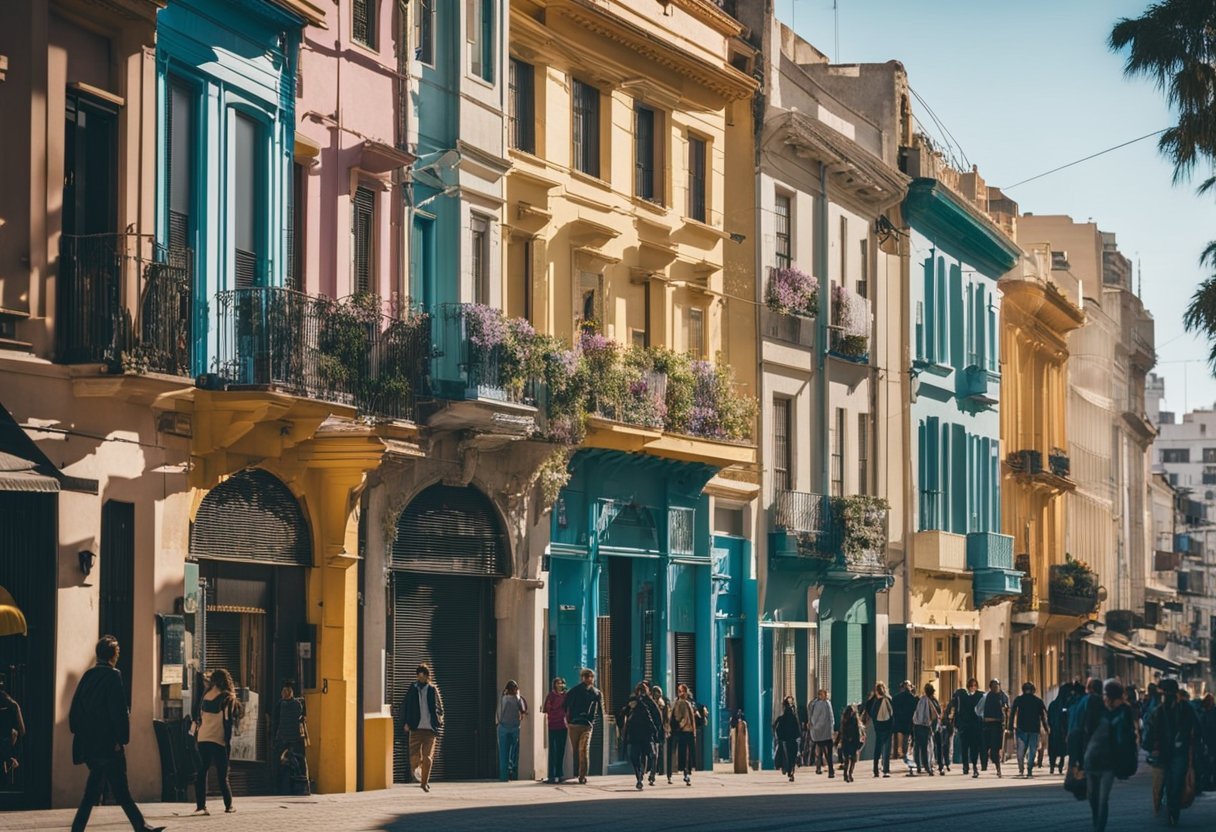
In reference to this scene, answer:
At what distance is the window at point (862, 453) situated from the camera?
51188 millimetres

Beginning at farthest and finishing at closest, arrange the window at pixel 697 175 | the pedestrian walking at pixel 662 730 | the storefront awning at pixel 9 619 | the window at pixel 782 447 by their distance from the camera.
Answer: the window at pixel 782 447 → the window at pixel 697 175 → the pedestrian walking at pixel 662 730 → the storefront awning at pixel 9 619

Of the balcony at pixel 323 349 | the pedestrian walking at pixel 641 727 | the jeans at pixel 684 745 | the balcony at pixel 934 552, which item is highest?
the balcony at pixel 323 349

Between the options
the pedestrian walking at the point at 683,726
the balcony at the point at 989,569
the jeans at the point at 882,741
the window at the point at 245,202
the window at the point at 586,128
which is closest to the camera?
the window at the point at 245,202

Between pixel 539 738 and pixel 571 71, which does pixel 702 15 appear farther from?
pixel 539 738

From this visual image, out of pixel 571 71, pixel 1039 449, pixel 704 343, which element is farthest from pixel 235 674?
Answer: pixel 1039 449

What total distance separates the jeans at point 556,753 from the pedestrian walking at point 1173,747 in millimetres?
10516

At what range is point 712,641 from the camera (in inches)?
1690

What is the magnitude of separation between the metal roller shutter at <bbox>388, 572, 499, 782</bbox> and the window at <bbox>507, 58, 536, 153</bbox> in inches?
267

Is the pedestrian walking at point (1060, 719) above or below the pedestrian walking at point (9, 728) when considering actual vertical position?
below

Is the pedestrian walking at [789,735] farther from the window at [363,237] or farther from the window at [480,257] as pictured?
the window at [363,237]

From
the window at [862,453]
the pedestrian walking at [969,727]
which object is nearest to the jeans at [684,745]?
the pedestrian walking at [969,727]

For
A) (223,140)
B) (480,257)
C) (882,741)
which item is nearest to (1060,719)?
(882,741)

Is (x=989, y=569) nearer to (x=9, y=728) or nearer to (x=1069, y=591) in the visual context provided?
(x=1069, y=591)

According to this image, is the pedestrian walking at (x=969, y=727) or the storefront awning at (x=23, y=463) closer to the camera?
the storefront awning at (x=23, y=463)
